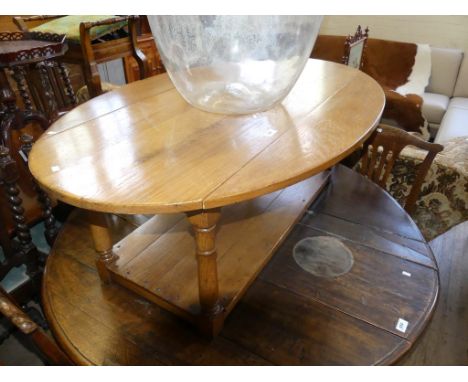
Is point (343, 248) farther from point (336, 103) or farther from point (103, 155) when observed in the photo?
point (103, 155)

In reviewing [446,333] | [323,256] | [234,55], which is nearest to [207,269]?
[323,256]

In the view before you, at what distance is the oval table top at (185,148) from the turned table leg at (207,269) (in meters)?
0.06

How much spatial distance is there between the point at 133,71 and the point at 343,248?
288 centimetres

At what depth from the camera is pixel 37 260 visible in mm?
1384

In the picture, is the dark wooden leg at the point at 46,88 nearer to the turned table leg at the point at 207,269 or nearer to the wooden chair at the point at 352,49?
the turned table leg at the point at 207,269

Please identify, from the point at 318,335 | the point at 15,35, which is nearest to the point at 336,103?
the point at 318,335

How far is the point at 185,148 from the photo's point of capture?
0.78 meters

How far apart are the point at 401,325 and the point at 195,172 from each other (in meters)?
0.65

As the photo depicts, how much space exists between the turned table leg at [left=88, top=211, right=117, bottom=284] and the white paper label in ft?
2.52

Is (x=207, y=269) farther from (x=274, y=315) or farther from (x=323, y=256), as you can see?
(x=323, y=256)

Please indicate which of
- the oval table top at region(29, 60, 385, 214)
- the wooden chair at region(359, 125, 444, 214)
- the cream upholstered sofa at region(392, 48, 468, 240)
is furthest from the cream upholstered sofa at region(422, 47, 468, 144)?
the oval table top at region(29, 60, 385, 214)

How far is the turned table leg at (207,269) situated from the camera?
0.65 meters

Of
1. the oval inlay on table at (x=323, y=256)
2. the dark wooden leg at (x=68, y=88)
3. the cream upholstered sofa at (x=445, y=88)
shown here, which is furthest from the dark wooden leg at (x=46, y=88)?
the cream upholstered sofa at (x=445, y=88)

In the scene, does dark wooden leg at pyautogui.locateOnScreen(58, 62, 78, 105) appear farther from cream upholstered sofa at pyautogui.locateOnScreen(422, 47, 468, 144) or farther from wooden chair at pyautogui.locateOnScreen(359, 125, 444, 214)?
cream upholstered sofa at pyautogui.locateOnScreen(422, 47, 468, 144)
